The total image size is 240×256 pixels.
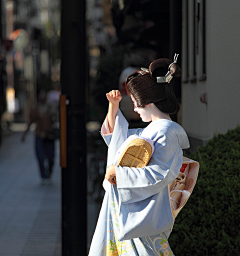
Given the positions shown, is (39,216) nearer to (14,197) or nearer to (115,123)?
(14,197)

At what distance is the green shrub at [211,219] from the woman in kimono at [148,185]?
129 cm

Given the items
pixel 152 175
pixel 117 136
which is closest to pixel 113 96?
pixel 117 136

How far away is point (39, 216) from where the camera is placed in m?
7.70

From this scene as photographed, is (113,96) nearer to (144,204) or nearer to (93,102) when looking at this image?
(144,204)

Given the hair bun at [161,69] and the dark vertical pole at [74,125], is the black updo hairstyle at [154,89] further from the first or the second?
the dark vertical pole at [74,125]

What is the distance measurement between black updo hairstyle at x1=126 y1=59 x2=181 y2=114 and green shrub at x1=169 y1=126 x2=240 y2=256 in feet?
5.10

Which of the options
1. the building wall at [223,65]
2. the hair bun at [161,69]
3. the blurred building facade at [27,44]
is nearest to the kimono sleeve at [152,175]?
the hair bun at [161,69]

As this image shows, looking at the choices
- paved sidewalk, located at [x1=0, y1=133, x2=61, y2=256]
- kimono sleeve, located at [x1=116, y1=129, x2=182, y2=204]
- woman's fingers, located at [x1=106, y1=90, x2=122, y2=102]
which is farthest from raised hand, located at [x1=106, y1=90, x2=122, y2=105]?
paved sidewalk, located at [x1=0, y1=133, x2=61, y2=256]

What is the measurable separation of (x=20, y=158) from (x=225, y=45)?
1110 centimetres

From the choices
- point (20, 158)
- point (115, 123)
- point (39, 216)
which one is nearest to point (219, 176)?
point (115, 123)

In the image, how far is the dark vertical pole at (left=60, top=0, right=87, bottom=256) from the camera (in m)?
4.27

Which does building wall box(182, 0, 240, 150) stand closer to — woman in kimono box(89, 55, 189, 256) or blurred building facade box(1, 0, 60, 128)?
woman in kimono box(89, 55, 189, 256)

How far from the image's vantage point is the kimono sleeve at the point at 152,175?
2.76 m

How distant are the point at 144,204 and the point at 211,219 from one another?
152 cm
